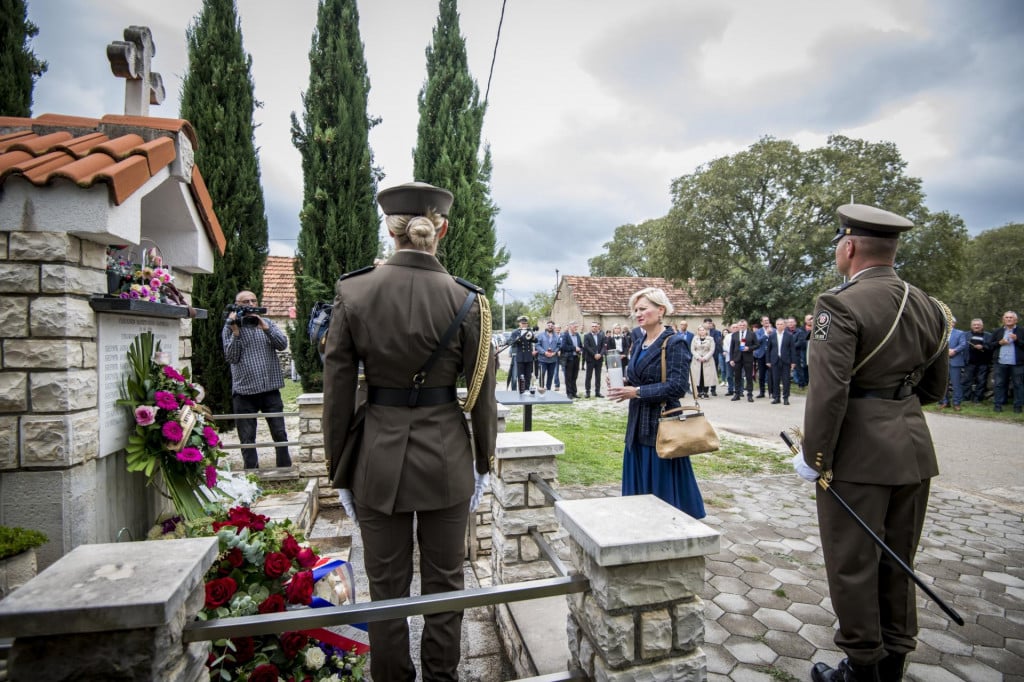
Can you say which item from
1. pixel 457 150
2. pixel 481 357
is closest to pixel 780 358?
pixel 457 150

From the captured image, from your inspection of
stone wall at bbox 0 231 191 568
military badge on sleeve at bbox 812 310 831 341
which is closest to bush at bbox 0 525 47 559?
stone wall at bbox 0 231 191 568

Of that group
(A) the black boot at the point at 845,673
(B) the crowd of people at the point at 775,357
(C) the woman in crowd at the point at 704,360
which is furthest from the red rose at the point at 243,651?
(C) the woman in crowd at the point at 704,360

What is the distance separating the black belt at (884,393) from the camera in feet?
7.81

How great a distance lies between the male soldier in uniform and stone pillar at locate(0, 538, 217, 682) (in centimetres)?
254

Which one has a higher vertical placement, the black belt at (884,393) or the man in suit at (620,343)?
the man in suit at (620,343)

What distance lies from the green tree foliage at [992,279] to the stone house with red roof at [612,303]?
560 inches

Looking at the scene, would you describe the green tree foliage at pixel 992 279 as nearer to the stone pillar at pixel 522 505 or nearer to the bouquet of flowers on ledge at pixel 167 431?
the stone pillar at pixel 522 505

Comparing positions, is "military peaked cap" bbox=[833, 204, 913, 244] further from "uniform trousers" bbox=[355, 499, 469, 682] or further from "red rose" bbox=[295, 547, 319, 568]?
"red rose" bbox=[295, 547, 319, 568]

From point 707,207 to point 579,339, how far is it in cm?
1520

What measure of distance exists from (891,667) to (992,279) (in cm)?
4224

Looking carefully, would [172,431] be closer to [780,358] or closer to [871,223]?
[871,223]

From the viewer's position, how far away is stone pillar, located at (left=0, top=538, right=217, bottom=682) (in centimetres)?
126

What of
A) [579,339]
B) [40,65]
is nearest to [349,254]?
[40,65]

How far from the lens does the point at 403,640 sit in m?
2.10
